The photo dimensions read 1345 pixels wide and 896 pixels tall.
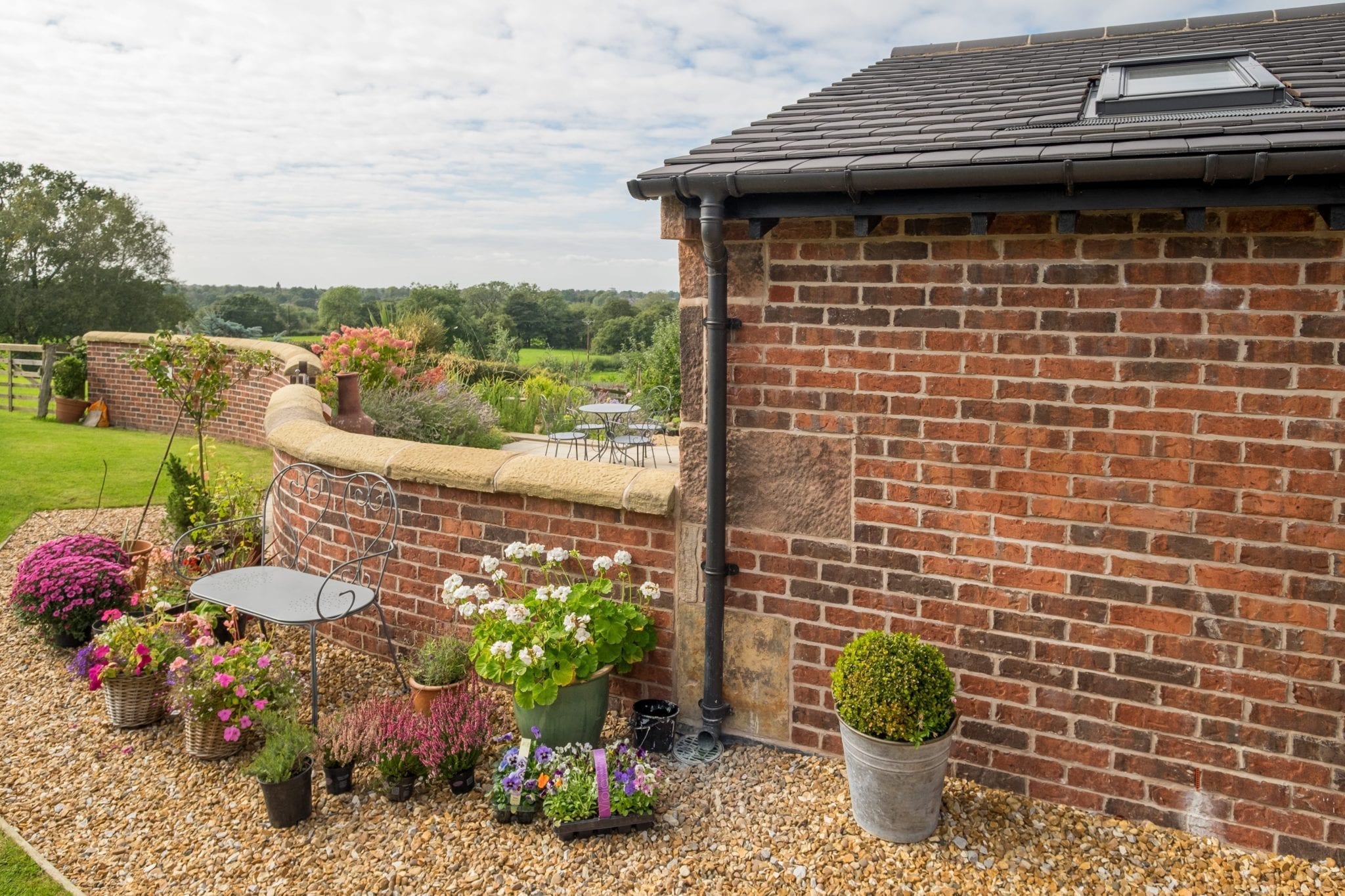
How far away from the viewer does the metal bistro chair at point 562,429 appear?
930cm

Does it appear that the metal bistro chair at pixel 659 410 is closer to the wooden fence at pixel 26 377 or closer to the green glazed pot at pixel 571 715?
the green glazed pot at pixel 571 715

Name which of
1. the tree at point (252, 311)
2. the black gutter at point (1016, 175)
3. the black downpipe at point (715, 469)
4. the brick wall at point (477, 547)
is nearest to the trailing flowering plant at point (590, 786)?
the black downpipe at point (715, 469)

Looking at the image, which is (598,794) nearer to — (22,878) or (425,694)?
(425,694)

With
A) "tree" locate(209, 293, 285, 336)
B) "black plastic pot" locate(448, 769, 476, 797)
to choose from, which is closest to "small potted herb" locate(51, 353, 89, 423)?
"black plastic pot" locate(448, 769, 476, 797)

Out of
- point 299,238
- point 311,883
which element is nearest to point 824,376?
point 311,883

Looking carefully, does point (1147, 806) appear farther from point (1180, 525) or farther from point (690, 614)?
point (690, 614)

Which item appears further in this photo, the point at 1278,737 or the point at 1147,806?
the point at 1147,806

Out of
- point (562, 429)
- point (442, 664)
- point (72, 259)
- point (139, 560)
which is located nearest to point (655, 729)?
point (442, 664)

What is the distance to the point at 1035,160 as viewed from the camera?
2.75 metres

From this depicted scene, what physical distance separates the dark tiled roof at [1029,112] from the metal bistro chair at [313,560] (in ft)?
7.78

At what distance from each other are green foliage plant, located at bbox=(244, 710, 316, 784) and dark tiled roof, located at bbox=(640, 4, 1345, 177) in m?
2.62

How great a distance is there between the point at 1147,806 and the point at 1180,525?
105cm

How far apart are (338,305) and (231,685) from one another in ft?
81.1

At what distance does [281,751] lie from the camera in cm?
326
